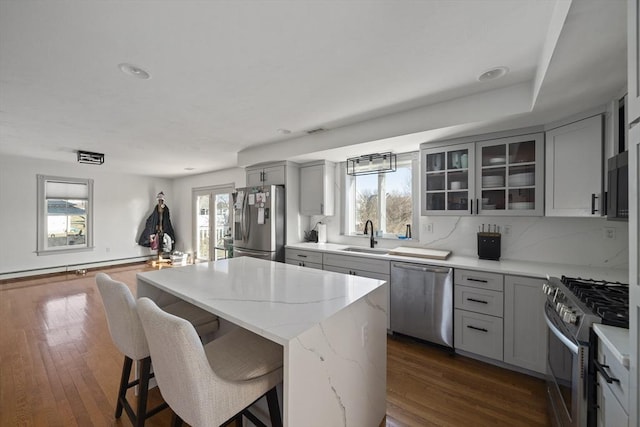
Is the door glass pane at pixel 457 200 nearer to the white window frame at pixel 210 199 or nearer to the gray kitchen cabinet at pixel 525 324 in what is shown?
the gray kitchen cabinet at pixel 525 324

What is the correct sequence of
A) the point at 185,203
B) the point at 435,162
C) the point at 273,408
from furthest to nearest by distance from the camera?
the point at 185,203 → the point at 435,162 → the point at 273,408

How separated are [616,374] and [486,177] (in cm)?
193

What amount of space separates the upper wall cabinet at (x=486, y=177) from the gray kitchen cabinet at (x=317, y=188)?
142 cm

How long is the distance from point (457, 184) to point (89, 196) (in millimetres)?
7418

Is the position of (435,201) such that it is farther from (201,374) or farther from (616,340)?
(201,374)

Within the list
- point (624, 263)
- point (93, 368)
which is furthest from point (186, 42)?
point (624, 263)

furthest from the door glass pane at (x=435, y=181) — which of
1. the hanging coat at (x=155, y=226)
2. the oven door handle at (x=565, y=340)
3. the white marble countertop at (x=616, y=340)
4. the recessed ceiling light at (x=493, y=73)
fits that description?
the hanging coat at (x=155, y=226)

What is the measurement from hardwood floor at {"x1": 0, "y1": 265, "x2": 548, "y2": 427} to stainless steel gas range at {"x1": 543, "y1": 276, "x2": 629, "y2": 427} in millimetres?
396

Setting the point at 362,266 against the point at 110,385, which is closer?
the point at 110,385

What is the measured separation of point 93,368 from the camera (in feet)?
7.47

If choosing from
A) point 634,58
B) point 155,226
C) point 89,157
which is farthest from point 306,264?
point 155,226

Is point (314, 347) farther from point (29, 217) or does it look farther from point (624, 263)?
point (29, 217)

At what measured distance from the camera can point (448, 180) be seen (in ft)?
9.18

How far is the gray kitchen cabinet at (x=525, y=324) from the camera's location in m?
2.09
